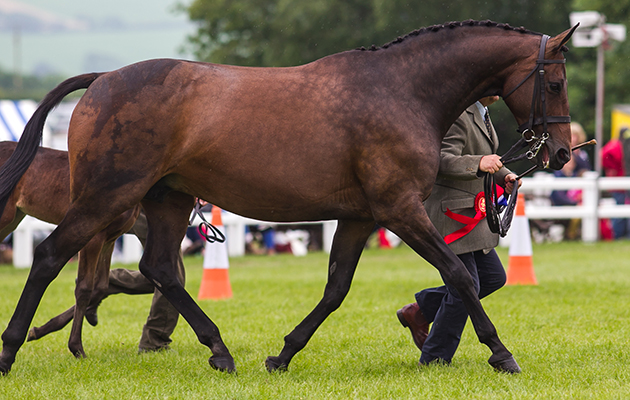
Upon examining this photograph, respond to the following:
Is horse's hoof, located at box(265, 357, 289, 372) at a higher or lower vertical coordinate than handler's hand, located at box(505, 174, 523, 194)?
lower

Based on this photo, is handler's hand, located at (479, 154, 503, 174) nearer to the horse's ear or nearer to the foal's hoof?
the horse's ear

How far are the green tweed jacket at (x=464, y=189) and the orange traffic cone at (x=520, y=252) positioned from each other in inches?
176

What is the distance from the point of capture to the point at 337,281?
5.11 m

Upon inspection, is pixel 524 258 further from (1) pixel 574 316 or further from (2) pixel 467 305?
(2) pixel 467 305

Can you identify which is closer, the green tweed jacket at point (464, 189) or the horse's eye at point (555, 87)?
the horse's eye at point (555, 87)

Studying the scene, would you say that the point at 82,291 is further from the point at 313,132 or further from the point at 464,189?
the point at 464,189

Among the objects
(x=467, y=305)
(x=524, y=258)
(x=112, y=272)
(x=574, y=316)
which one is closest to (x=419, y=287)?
(x=524, y=258)

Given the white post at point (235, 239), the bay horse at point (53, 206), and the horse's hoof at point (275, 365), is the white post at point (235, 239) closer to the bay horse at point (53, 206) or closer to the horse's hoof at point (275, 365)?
the bay horse at point (53, 206)

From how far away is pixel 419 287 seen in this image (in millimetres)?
9664

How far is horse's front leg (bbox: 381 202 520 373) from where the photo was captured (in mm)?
4586

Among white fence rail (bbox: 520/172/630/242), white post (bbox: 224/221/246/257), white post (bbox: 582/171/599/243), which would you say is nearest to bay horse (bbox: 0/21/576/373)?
white post (bbox: 224/221/246/257)

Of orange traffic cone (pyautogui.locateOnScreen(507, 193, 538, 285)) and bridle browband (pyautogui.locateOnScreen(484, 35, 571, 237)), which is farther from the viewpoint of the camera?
orange traffic cone (pyautogui.locateOnScreen(507, 193, 538, 285))

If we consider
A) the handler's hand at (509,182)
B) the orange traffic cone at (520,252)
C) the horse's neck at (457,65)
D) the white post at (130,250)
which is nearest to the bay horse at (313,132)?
the horse's neck at (457,65)

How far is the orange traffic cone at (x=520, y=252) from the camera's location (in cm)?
949
